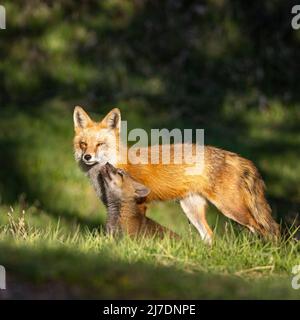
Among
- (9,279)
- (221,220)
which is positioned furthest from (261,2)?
(9,279)

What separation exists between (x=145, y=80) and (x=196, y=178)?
30.2ft

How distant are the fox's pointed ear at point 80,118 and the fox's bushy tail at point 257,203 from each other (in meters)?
1.95

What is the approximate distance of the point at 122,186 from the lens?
10.3m

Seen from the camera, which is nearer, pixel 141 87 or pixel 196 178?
pixel 196 178

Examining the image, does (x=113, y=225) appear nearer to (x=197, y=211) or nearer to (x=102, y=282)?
(x=197, y=211)

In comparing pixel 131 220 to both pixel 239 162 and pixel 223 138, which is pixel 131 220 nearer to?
pixel 239 162

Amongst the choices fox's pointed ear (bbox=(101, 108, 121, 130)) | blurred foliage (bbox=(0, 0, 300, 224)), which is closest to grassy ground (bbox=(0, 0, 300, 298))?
blurred foliage (bbox=(0, 0, 300, 224))

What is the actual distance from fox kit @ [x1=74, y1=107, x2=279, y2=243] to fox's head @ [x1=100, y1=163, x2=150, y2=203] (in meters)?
0.70

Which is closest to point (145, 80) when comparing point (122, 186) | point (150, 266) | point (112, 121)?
point (112, 121)

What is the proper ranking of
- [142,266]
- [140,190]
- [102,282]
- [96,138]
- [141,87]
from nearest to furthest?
1. [102,282]
2. [142,266]
3. [140,190]
4. [96,138]
5. [141,87]

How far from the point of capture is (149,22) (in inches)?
858

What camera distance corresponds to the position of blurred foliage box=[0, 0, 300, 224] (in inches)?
653

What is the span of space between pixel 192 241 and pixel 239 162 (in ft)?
8.69

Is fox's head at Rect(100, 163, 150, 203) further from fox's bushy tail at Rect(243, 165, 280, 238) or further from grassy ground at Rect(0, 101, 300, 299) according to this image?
fox's bushy tail at Rect(243, 165, 280, 238)
